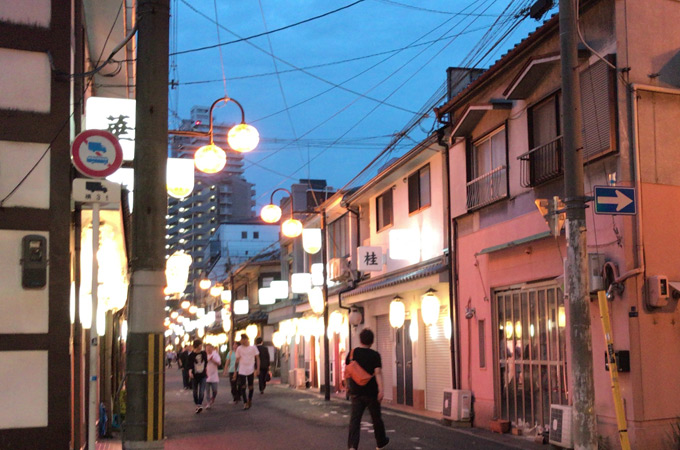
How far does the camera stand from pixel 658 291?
12750 mm

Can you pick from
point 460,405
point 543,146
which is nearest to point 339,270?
point 460,405

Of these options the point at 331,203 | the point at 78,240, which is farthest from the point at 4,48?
the point at 331,203

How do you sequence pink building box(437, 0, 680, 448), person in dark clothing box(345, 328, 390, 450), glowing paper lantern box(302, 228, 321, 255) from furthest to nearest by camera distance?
glowing paper lantern box(302, 228, 321, 255) < pink building box(437, 0, 680, 448) < person in dark clothing box(345, 328, 390, 450)

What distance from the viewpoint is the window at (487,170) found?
57.9ft

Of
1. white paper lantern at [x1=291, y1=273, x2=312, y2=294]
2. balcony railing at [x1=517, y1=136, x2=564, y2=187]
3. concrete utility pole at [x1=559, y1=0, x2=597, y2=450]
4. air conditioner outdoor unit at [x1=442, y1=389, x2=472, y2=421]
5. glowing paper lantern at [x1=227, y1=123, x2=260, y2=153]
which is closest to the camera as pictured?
concrete utility pole at [x1=559, y1=0, x2=597, y2=450]

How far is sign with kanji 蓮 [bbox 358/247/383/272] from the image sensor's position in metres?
26.4

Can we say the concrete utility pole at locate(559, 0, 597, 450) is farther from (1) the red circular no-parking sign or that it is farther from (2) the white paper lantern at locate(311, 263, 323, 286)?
(2) the white paper lantern at locate(311, 263, 323, 286)

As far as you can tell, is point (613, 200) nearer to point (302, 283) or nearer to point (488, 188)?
point (488, 188)

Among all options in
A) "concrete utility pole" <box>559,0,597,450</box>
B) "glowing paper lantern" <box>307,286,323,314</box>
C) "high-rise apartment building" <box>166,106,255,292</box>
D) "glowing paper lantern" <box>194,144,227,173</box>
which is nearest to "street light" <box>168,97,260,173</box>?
"glowing paper lantern" <box>194,144,227,173</box>

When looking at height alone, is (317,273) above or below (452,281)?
above

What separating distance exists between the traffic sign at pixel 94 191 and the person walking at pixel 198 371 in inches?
612

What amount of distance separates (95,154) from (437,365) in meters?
16.0

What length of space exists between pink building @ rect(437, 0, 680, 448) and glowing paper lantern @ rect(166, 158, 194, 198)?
6479mm

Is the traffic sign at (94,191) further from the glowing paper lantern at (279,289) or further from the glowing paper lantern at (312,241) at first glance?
the glowing paper lantern at (279,289)
